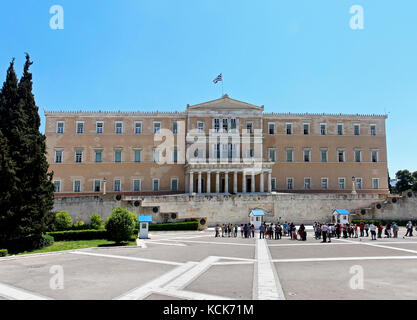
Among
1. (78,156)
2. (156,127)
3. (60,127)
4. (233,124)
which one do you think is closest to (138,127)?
(156,127)

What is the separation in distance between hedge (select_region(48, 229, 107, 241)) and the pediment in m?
26.8

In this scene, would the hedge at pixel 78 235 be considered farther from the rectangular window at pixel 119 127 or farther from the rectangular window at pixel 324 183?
the rectangular window at pixel 324 183

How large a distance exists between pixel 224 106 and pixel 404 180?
1506 inches

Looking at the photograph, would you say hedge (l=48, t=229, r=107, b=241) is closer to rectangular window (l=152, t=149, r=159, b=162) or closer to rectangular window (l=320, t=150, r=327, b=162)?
rectangular window (l=152, t=149, r=159, b=162)

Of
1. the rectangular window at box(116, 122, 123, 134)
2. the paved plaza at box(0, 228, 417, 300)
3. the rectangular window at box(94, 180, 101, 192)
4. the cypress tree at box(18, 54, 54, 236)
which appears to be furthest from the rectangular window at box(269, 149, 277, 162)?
the cypress tree at box(18, 54, 54, 236)

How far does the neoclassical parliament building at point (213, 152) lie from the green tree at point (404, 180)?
45.3ft

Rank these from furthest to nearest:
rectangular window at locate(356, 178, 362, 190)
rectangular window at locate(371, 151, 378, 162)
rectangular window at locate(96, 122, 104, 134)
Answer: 1. rectangular window at locate(371, 151, 378, 162)
2. rectangular window at locate(356, 178, 362, 190)
3. rectangular window at locate(96, 122, 104, 134)

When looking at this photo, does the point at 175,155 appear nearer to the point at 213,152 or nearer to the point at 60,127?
the point at 213,152

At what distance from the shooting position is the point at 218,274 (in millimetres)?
13102

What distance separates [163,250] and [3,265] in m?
8.61

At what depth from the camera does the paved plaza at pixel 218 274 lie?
10125mm

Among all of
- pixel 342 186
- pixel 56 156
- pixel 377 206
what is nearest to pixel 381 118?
pixel 342 186

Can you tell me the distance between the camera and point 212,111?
49750mm

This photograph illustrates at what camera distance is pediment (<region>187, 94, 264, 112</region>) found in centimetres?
4981
